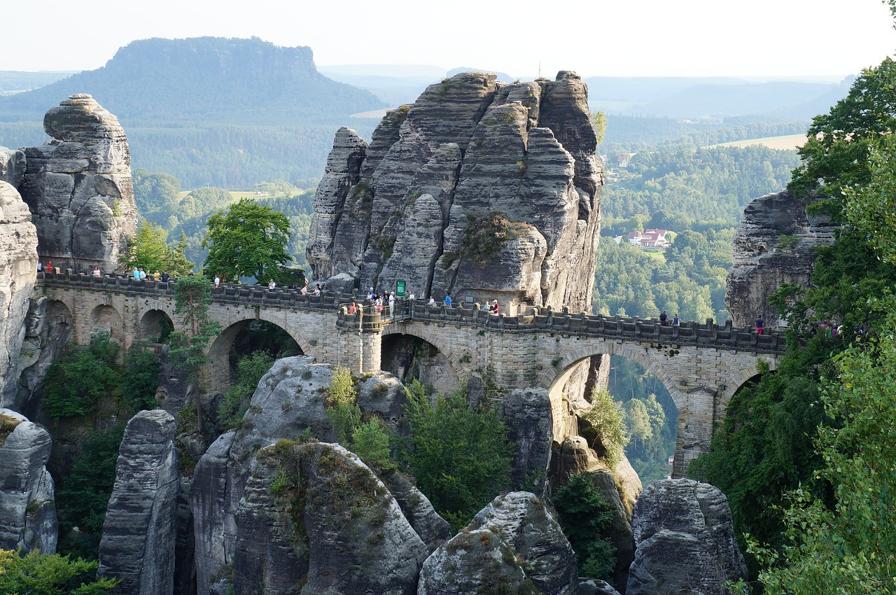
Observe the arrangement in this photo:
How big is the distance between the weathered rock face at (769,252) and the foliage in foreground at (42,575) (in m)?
27.7

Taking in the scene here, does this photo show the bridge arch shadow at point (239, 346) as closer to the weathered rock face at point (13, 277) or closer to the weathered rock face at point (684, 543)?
the weathered rock face at point (13, 277)

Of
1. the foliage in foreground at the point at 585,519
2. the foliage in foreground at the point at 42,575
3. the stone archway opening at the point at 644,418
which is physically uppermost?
A: the foliage in foreground at the point at 585,519

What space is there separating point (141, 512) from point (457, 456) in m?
14.4

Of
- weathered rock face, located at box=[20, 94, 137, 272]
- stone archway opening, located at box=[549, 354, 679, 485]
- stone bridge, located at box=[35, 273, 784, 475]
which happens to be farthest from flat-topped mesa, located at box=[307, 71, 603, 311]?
stone archway opening, located at box=[549, 354, 679, 485]

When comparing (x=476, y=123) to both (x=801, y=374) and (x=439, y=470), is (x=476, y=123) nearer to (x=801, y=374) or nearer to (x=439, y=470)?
(x=439, y=470)

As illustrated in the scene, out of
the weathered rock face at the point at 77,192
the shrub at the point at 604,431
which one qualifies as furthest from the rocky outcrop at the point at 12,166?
the shrub at the point at 604,431

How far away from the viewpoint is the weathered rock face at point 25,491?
52.4 meters

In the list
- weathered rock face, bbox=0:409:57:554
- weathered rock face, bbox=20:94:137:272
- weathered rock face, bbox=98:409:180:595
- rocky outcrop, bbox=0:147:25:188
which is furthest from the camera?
weathered rock face, bbox=20:94:137:272

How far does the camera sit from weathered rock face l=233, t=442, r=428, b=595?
3547 cm

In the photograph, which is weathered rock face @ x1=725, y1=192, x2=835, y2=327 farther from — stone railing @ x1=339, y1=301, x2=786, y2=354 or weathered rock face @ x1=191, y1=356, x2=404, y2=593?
weathered rock face @ x1=191, y1=356, x2=404, y2=593

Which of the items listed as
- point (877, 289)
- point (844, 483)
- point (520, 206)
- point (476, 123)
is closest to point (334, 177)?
point (476, 123)

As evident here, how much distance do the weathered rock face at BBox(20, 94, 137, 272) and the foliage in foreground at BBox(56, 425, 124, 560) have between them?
35.7ft

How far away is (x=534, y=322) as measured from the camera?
169 ft

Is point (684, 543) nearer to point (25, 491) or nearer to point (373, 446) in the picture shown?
point (373, 446)
